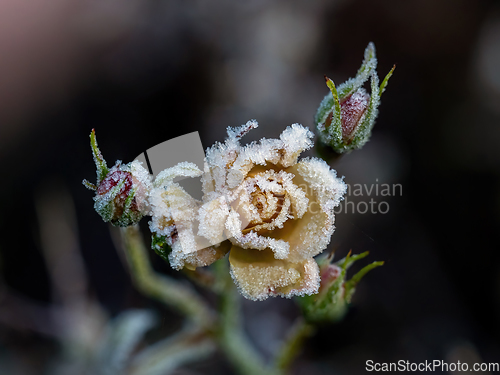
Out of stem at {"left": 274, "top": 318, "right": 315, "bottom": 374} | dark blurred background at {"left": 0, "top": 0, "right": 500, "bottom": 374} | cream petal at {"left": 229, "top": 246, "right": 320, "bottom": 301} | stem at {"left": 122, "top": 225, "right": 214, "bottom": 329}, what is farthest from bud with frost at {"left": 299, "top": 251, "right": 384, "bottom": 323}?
dark blurred background at {"left": 0, "top": 0, "right": 500, "bottom": 374}

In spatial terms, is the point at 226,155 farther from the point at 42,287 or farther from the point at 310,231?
the point at 42,287

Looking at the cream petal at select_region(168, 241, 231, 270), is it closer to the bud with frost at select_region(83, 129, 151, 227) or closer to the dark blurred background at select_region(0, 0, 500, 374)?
the bud with frost at select_region(83, 129, 151, 227)

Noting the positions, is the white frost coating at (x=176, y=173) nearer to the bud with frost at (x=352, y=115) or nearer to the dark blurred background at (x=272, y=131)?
the bud with frost at (x=352, y=115)

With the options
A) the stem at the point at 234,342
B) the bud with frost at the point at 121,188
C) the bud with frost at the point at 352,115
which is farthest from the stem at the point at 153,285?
the bud with frost at the point at 352,115

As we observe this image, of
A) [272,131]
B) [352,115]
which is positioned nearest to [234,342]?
[352,115]

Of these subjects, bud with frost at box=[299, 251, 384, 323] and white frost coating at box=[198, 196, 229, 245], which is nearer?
white frost coating at box=[198, 196, 229, 245]

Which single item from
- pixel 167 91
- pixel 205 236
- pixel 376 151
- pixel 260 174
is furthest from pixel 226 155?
pixel 376 151
